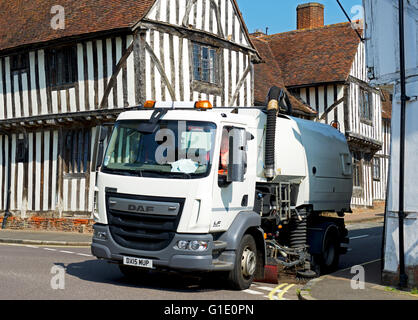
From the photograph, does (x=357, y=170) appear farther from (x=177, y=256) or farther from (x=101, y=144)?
(x=177, y=256)

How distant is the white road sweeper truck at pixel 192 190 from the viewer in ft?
26.6

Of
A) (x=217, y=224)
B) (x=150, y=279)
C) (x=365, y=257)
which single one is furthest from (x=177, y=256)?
(x=365, y=257)

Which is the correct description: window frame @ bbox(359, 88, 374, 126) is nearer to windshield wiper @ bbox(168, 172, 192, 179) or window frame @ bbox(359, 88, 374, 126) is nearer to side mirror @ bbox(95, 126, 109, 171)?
side mirror @ bbox(95, 126, 109, 171)

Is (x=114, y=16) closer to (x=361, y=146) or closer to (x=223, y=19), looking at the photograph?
(x=223, y=19)

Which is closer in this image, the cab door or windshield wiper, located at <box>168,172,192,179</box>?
windshield wiper, located at <box>168,172,192,179</box>

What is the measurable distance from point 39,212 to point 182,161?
1336cm

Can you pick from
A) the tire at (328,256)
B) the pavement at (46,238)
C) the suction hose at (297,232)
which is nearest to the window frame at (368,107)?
the pavement at (46,238)

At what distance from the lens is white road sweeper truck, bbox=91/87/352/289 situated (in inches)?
319

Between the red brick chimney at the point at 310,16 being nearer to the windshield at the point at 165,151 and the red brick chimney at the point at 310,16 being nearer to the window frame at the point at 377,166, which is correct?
the window frame at the point at 377,166

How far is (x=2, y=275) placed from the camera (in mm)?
9289

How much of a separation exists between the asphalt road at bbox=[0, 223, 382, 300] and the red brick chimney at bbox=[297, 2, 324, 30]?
26117 millimetres

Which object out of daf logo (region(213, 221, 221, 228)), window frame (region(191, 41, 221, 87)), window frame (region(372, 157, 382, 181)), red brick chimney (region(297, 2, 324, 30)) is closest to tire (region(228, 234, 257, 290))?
daf logo (region(213, 221, 221, 228))

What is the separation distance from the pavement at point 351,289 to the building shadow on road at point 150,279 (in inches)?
55.7

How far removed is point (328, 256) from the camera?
1185 centimetres
